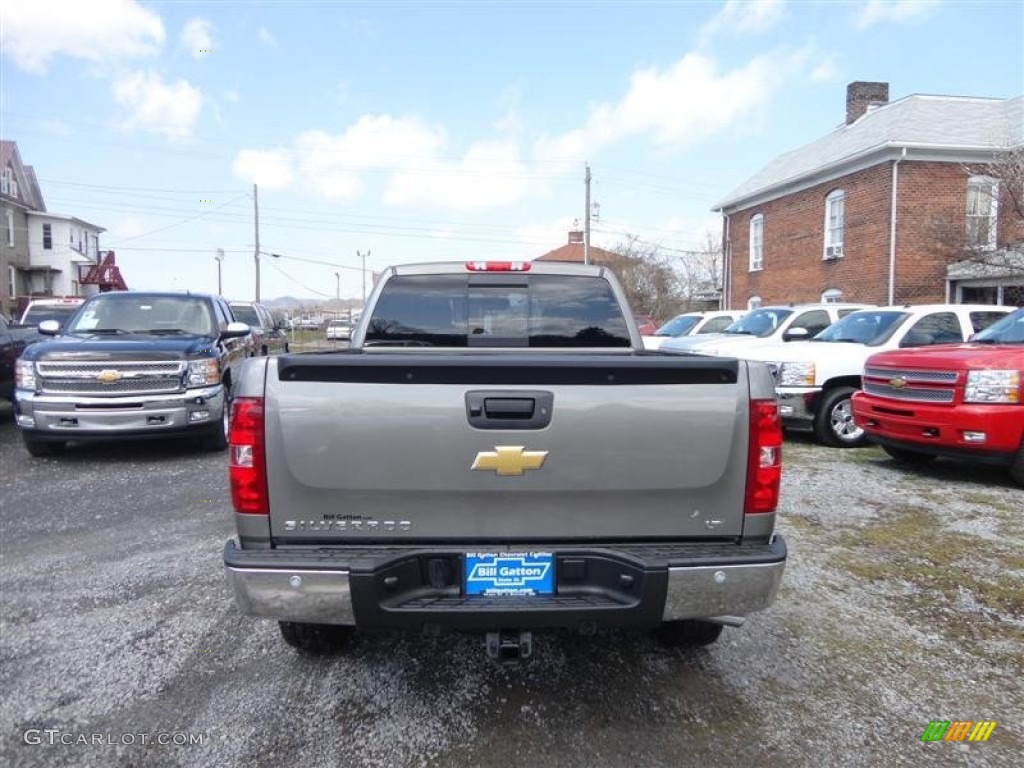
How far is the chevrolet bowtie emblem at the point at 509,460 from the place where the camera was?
2.50 m

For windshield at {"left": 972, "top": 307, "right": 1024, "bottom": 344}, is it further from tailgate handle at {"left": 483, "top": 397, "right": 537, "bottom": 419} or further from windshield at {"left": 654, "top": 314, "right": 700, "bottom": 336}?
windshield at {"left": 654, "top": 314, "right": 700, "bottom": 336}

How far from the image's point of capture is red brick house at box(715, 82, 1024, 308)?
18.3 m

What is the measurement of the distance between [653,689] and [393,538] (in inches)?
56.9

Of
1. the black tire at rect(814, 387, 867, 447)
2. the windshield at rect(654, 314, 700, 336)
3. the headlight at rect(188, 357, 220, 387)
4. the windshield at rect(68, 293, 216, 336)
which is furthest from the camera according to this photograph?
the windshield at rect(654, 314, 700, 336)

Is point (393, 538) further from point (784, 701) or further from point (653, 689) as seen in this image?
point (784, 701)

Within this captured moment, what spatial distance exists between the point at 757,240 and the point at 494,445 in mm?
27348

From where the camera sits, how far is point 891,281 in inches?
778

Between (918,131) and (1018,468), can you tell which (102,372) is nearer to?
(1018,468)

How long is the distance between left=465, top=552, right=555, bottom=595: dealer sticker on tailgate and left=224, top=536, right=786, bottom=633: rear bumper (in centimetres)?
3

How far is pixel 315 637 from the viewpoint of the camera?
10.7 ft

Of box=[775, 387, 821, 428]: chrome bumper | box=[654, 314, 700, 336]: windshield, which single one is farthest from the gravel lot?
box=[654, 314, 700, 336]: windshield

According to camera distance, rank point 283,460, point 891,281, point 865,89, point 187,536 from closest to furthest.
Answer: point 283,460
point 187,536
point 891,281
point 865,89

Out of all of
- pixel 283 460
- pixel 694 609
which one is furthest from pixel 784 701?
pixel 283 460

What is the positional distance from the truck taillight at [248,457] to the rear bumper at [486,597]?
187 millimetres
